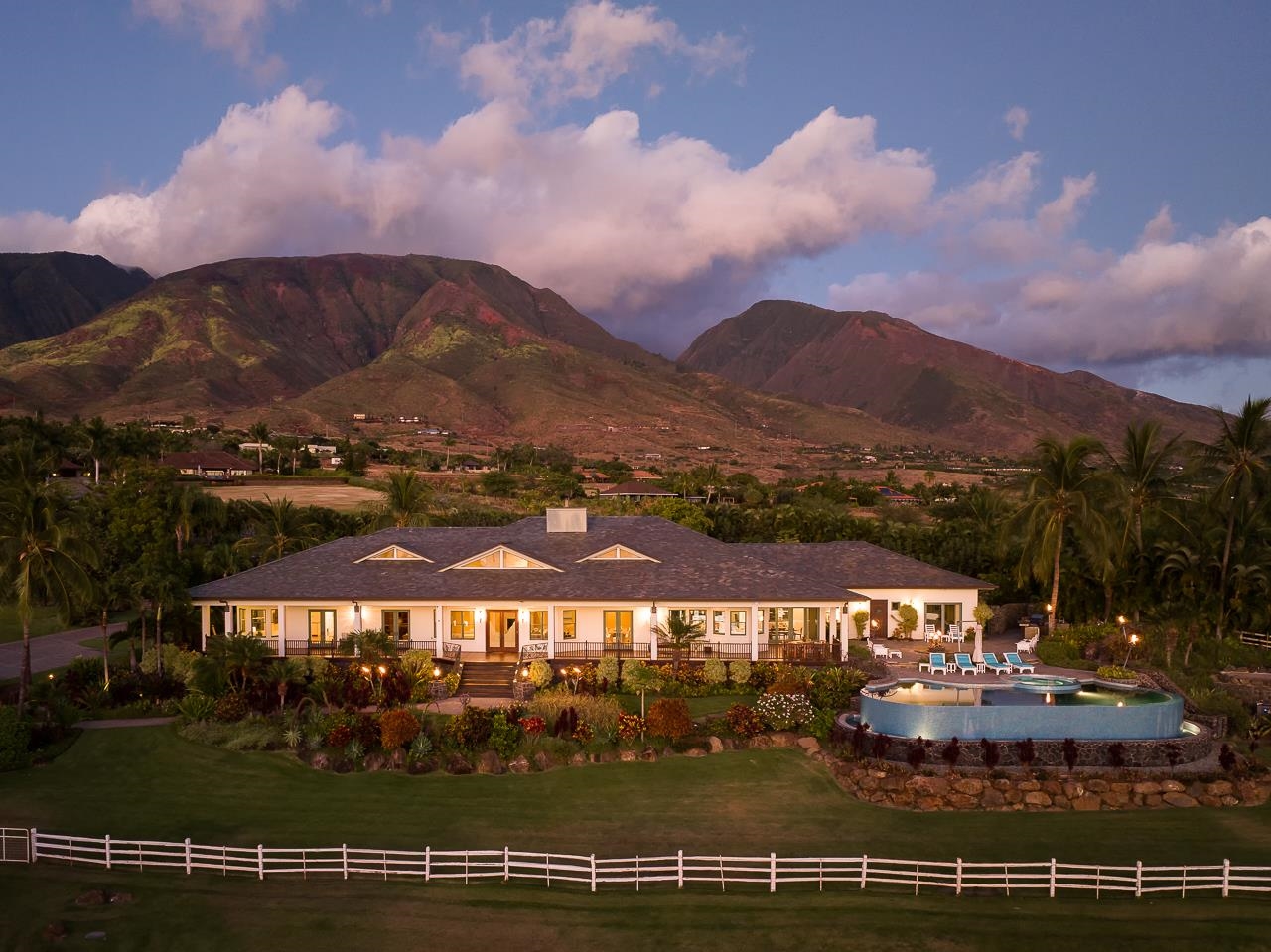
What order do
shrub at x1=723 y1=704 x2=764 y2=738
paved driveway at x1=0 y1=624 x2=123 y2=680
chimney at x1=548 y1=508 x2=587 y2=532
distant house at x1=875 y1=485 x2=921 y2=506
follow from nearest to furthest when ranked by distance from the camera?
shrub at x1=723 y1=704 x2=764 y2=738 → paved driveway at x1=0 y1=624 x2=123 y2=680 → chimney at x1=548 y1=508 x2=587 y2=532 → distant house at x1=875 y1=485 x2=921 y2=506

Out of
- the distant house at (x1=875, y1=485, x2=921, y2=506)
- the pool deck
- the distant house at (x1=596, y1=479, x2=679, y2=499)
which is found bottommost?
the pool deck

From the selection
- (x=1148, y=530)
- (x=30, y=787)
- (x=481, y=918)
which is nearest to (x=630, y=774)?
(x=481, y=918)

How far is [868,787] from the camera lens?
21.8 m

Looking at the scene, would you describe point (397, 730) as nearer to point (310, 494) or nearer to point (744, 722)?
point (744, 722)

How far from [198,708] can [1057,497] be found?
3149 cm

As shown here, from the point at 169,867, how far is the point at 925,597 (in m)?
27.6

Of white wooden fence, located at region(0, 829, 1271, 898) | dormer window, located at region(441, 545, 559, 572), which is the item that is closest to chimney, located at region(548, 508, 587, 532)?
dormer window, located at region(441, 545, 559, 572)

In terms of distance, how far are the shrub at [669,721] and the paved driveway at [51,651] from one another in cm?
2398

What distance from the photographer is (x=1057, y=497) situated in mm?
34812

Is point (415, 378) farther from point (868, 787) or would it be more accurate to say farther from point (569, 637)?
point (868, 787)

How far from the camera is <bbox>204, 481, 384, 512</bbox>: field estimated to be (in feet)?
269

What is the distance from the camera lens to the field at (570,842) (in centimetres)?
1522

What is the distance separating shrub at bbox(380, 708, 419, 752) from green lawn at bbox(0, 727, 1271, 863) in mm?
1098

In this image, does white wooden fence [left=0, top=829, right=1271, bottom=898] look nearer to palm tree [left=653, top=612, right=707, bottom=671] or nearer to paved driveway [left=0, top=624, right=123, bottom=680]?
palm tree [left=653, top=612, right=707, bottom=671]
